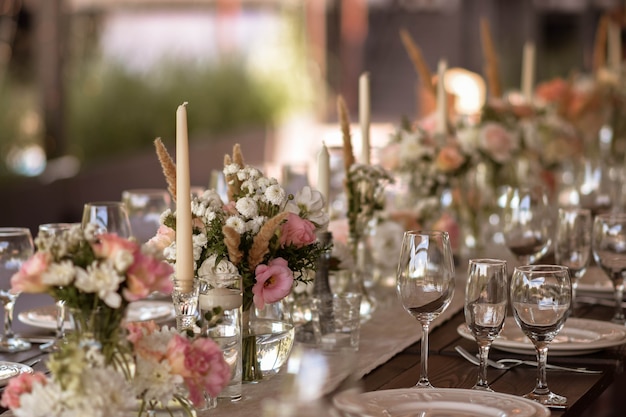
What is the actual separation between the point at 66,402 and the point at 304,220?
62 centimetres

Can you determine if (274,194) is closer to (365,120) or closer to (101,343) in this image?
(101,343)

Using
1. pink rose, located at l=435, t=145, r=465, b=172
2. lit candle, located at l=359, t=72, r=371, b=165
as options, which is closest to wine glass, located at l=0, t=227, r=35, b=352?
lit candle, located at l=359, t=72, r=371, b=165

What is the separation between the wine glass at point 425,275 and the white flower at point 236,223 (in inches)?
9.6

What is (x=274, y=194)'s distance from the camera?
68.1 inches

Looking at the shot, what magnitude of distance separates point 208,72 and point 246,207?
23.7 feet

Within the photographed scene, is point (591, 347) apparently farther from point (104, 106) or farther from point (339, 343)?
point (104, 106)

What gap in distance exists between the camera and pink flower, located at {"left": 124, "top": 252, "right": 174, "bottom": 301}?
Answer: 126 cm

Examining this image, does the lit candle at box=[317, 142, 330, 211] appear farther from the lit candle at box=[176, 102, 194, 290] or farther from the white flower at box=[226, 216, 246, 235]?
the lit candle at box=[176, 102, 194, 290]

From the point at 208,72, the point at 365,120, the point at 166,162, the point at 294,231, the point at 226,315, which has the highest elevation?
the point at 208,72

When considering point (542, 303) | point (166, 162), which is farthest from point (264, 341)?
point (542, 303)

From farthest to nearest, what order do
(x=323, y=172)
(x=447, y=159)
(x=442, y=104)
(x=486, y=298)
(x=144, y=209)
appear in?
1. (x=442, y=104)
2. (x=447, y=159)
3. (x=144, y=209)
4. (x=323, y=172)
5. (x=486, y=298)

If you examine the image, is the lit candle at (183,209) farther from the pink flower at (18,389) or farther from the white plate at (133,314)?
the white plate at (133,314)

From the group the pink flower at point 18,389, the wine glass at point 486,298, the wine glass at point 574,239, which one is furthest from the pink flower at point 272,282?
the wine glass at point 574,239

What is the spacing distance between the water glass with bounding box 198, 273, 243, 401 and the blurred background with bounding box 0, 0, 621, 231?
118 cm
